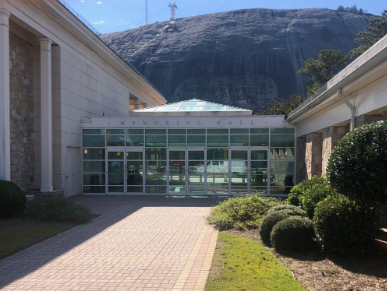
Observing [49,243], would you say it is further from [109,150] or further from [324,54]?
[324,54]

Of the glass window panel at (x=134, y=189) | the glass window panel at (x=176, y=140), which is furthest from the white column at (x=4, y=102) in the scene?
the glass window panel at (x=176, y=140)

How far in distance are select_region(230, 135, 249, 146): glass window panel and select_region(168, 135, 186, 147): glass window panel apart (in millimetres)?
2501

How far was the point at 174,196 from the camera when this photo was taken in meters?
18.9

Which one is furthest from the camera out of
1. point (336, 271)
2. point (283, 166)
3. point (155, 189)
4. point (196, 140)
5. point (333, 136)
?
point (155, 189)

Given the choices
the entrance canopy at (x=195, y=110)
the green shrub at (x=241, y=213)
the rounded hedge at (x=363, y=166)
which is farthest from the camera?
the entrance canopy at (x=195, y=110)

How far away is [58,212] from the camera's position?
11578 millimetres

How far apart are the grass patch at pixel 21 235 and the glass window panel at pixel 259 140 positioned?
1084cm

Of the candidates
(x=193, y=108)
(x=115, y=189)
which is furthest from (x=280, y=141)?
(x=115, y=189)

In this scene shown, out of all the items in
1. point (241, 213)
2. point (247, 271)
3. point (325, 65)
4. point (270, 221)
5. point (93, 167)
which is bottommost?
point (247, 271)

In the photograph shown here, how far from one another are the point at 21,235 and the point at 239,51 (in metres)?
94.4

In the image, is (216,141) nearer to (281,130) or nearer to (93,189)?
(281,130)

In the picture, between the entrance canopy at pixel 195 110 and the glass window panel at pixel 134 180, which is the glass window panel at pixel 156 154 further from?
the entrance canopy at pixel 195 110

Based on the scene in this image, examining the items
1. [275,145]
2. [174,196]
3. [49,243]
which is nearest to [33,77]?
[174,196]

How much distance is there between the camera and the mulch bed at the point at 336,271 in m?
5.47
